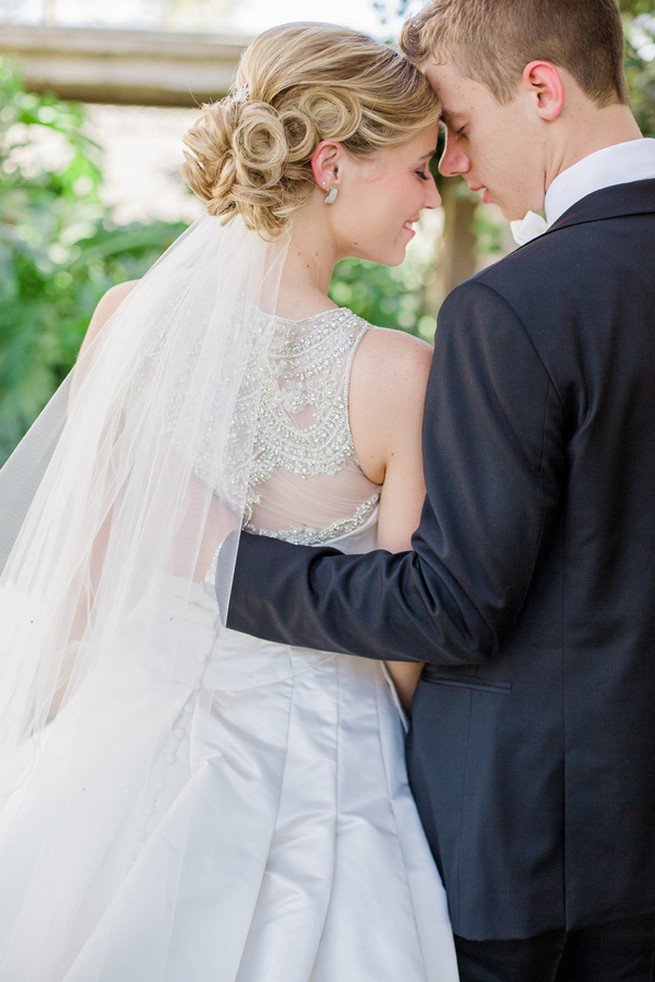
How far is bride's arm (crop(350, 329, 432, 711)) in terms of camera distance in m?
1.92

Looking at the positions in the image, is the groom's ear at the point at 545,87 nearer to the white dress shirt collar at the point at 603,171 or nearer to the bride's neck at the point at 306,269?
the white dress shirt collar at the point at 603,171

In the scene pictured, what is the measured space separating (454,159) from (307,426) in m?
0.65

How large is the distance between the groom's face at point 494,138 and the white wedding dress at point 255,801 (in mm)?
433

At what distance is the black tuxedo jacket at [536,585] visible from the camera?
168 cm

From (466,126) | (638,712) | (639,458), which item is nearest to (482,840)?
(638,712)

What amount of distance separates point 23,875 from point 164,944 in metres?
0.28

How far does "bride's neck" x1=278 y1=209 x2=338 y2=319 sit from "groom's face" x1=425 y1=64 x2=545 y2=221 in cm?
30

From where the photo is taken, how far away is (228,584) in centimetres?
→ 189

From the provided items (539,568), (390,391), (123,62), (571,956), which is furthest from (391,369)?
(123,62)

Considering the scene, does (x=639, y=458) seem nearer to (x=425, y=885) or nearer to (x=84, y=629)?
(x=425, y=885)

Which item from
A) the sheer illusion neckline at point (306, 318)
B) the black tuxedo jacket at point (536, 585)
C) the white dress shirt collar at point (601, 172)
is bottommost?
the black tuxedo jacket at point (536, 585)

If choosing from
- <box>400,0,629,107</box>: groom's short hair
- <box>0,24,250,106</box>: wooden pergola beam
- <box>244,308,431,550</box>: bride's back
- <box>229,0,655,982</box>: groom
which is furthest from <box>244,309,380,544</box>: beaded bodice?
<box>0,24,250,106</box>: wooden pergola beam

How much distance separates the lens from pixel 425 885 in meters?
1.86

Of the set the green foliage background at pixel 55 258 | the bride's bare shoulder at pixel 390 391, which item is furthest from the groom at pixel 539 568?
the green foliage background at pixel 55 258
